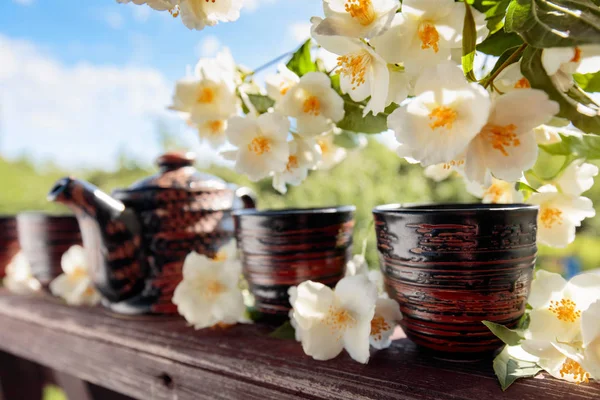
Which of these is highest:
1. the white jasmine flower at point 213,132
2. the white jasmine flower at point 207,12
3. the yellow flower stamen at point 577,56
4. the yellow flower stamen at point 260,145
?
the white jasmine flower at point 207,12

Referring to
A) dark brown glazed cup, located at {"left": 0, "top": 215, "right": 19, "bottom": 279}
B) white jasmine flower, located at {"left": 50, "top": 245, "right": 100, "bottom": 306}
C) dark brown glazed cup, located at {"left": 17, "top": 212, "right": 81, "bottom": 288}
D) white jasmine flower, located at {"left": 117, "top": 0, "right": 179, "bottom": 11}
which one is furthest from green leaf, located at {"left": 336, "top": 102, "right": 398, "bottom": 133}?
dark brown glazed cup, located at {"left": 0, "top": 215, "right": 19, "bottom": 279}

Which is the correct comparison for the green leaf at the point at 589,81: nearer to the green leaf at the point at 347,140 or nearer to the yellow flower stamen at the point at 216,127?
the green leaf at the point at 347,140

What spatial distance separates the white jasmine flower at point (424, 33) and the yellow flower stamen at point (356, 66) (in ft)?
0.10

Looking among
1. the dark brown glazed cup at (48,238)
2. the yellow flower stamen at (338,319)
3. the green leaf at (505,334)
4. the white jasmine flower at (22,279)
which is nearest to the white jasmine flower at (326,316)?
the yellow flower stamen at (338,319)

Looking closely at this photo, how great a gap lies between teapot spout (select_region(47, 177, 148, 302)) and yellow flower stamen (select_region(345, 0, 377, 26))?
1.64 feet

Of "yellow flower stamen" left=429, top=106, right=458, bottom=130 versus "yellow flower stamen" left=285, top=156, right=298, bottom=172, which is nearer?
"yellow flower stamen" left=429, top=106, right=458, bottom=130

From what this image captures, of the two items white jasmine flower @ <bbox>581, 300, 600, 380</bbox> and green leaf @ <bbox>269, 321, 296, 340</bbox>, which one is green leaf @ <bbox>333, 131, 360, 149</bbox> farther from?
white jasmine flower @ <bbox>581, 300, 600, 380</bbox>

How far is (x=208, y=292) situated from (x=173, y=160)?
261mm

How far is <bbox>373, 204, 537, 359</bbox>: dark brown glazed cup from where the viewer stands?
1.45 feet

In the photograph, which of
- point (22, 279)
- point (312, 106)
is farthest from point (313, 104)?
point (22, 279)

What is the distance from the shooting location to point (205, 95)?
637mm

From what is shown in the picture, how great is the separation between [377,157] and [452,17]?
152cm

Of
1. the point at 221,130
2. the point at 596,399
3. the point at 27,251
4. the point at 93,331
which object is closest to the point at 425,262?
the point at 596,399

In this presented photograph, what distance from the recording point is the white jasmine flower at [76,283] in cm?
92
